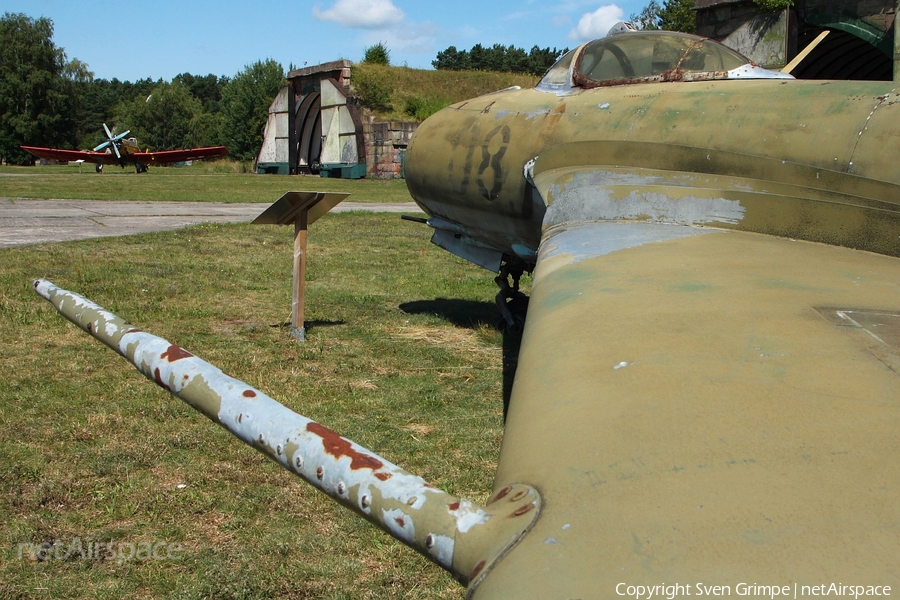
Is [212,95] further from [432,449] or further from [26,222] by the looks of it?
[432,449]

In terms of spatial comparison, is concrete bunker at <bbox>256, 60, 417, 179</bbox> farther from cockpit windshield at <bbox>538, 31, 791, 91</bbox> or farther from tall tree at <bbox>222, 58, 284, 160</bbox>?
cockpit windshield at <bbox>538, 31, 791, 91</bbox>

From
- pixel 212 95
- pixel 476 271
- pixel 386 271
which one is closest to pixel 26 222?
pixel 386 271

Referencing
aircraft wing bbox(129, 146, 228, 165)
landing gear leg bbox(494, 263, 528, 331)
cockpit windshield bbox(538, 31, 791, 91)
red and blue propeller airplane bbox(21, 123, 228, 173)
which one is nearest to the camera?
cockpit windshield bbox(538, 31, 791, 91)

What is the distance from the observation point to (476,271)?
37.7 ft

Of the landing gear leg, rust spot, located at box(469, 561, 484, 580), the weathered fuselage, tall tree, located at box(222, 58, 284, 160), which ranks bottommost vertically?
the landing gear leg

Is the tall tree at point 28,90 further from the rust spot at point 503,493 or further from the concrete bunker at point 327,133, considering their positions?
the rust spot at point 503,493

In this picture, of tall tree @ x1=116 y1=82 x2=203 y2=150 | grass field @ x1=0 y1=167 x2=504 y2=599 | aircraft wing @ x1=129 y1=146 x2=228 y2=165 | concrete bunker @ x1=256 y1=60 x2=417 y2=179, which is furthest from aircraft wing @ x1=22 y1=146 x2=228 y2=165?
tall tree @ x1=116 y1=82 x2=203 y2=150

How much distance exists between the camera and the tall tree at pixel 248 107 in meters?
59.6

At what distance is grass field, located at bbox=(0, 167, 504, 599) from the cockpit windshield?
230 centimetres

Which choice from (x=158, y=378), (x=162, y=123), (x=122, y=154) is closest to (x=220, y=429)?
(x=158, y=378)

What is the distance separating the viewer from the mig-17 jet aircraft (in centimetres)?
109

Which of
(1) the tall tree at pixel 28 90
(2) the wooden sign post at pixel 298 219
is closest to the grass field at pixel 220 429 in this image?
(2) the wooden sign post at pixel 298 219

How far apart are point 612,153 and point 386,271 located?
6.95m

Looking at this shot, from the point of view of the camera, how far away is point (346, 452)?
1353mm
